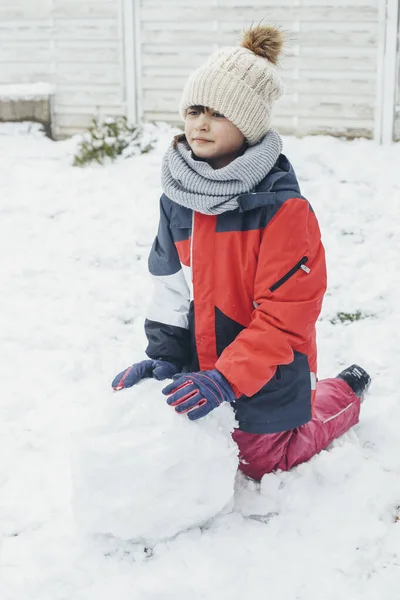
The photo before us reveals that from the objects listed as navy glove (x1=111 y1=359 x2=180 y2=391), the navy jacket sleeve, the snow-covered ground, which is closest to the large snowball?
the snow-covered ground

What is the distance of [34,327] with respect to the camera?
3.59 metres

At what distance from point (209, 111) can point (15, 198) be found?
3954 mm

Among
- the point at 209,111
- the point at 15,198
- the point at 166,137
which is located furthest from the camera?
the point at 166,137

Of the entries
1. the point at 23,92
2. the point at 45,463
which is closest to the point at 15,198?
the point at 23,92

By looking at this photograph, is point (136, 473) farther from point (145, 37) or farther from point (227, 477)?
point (145, 37)

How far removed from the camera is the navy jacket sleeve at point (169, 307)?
7.64 ft

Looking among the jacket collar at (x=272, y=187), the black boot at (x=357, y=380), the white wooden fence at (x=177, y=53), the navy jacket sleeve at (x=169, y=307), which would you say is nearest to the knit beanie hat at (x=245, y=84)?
the jacket collar at (x=272, y=187)

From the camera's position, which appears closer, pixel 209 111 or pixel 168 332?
pixel 209 111

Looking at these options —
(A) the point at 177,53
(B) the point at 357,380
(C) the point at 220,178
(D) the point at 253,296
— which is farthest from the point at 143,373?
(A) the point at 177,53

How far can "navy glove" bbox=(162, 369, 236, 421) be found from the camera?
1923mm

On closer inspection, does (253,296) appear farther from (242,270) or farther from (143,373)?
(143,373)

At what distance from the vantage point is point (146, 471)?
74.3 inches

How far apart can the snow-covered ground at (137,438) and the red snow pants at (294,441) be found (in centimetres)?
5

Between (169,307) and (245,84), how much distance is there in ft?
2.52
